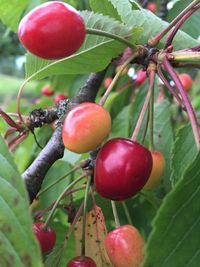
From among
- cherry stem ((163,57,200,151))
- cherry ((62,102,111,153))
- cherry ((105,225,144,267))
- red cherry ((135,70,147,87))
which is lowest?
red cherry ((135,70,147,87))

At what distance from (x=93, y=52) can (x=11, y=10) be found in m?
0.47

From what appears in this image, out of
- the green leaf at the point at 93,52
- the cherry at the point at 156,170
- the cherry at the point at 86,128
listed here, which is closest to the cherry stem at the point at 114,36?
the green leaf at the point at 93,52

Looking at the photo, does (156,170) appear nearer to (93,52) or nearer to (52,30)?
(93,52)

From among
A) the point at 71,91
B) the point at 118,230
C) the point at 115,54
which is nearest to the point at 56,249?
the point at 118,230

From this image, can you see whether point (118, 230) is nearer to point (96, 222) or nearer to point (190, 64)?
point (96, 222)

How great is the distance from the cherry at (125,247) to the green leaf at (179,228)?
192 mm

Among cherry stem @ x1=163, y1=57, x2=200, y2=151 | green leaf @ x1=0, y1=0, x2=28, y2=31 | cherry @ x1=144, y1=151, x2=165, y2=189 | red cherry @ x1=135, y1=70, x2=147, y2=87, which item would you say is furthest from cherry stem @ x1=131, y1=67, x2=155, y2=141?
red cherry @ x1=135, y1=70, x2=147, y2=87

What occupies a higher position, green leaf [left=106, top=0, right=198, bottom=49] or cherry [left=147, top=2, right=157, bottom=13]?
green leaf [left=106, top=0, right=198, bottom=49]

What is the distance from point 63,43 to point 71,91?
1536 millimetres

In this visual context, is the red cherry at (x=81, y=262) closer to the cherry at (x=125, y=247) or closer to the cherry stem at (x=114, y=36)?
the cherry at (x=125, y=247)

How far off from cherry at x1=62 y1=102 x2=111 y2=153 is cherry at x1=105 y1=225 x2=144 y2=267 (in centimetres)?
20

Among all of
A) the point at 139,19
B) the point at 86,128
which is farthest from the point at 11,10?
the point at 86,128

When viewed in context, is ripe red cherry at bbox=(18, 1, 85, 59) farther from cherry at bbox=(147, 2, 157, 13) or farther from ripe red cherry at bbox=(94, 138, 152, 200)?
cherry at bbox=(147, 2, 157, 13)

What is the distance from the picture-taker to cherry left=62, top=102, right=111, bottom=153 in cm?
99
